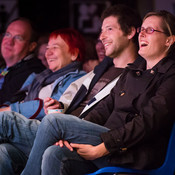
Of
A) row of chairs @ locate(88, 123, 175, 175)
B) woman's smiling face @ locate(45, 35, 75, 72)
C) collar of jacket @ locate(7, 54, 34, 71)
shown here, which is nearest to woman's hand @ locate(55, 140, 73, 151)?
row of chairs @ locate(88, 123, 175, 175)

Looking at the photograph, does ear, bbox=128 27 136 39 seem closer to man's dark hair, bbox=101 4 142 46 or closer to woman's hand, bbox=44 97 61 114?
man's dark hair, bbox=101 4 142 46

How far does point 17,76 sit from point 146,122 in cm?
177

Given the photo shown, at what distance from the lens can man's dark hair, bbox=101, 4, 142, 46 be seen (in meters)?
2.33

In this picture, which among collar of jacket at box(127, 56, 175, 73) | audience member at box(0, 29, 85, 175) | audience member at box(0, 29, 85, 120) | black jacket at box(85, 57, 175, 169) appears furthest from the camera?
audience member at box(0, 29, 85, 120)

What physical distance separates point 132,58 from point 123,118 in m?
0.66

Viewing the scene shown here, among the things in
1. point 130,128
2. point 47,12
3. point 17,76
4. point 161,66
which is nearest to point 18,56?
point 17,76

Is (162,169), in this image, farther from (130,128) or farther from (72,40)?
(72,40)

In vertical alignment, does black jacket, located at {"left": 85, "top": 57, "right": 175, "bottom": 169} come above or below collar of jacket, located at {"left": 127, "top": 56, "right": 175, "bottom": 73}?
below

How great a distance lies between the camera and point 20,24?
3295mm

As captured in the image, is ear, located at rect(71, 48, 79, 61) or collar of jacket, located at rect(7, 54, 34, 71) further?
collar of jacket, located at rect(7, 54, 34, 71)

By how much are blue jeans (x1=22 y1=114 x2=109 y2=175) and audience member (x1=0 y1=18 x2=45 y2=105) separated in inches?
55.8

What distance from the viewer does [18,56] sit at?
3248 millimetres

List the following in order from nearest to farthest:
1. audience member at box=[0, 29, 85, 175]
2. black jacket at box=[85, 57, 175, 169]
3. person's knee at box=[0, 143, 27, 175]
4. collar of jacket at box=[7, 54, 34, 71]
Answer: black jacket at box=[85, 57, 175, 169] < person's knee at box=[0, 143, 27, 175] < audience member at box=[0, 29, 85, 175] < collar of jacket at box=[7, 54, 34, 71]

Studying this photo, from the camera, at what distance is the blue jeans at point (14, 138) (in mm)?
2043
